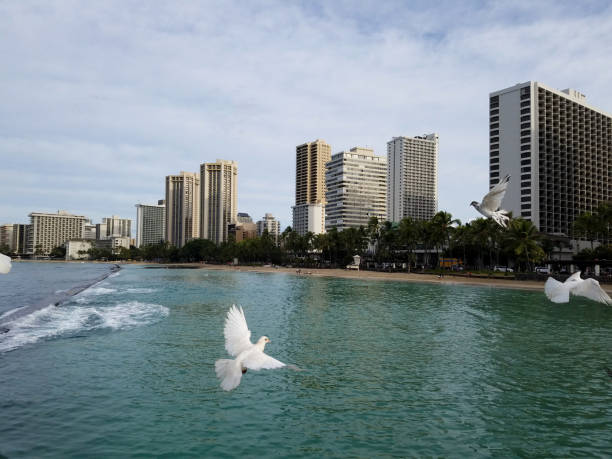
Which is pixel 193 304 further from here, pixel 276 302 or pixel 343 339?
pixel 343 339

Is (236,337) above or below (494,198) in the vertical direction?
below

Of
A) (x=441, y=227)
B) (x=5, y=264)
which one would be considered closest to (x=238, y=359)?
(x=5, y=264)

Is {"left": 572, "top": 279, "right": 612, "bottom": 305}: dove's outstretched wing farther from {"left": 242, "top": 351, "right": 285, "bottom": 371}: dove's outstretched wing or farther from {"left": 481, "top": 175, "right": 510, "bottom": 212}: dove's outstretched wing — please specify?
{"left": 242, "top": 351, "right": 285, "bottom": 371}: dove's outstretched wing

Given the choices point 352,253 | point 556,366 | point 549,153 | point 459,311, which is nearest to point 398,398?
point 556,366

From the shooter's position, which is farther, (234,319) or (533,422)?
(533,422)

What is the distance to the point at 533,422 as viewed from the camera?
12266 mm

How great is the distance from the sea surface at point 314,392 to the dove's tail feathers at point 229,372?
284 centimetres

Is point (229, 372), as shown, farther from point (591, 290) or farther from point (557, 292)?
point (591, 290)

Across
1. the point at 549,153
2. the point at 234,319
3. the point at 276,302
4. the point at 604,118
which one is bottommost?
the point at 276,302

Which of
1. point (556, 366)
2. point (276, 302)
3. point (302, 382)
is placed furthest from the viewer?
point (276, 302)

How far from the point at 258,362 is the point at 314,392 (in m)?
6.64

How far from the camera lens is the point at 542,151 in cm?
12875

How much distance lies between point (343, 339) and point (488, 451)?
13.0m

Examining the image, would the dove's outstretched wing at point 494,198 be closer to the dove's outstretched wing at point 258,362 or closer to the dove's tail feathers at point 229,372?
the dove's outstretched wing at point 258,362
